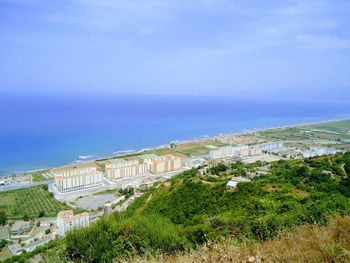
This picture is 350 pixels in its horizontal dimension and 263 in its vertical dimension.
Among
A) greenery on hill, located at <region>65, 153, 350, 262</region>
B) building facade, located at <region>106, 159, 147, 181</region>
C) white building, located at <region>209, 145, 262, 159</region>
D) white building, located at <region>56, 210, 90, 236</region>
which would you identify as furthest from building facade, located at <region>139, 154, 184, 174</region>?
greenery on hill, located at <region>65, 153, 350, 262</region>

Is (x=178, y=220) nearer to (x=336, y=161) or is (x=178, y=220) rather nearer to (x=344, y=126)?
(x=336, y=161)

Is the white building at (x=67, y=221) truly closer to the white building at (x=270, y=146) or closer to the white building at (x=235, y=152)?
the white building at (x=235, y=152)

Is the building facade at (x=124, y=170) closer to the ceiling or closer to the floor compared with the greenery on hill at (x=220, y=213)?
closer to the floor

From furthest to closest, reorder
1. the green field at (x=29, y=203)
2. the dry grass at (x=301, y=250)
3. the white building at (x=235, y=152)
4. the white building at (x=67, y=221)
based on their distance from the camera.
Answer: the white building at (x=235, y=152) → the green field at (x=29, y=203) → the white building at (x=67, y=221) → the dry grass at (x=301, y=250)

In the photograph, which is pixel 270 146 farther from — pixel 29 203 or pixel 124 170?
pixel 29 203

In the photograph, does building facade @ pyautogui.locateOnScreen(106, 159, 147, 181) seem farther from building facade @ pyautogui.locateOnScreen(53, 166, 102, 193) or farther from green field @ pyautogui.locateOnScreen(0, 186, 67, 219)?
green field @ pyautogui.locateOnScreen(0, 186, 67, 219)

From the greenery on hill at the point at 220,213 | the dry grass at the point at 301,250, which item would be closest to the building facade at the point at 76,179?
the greenery on hill at the point at 220,213
